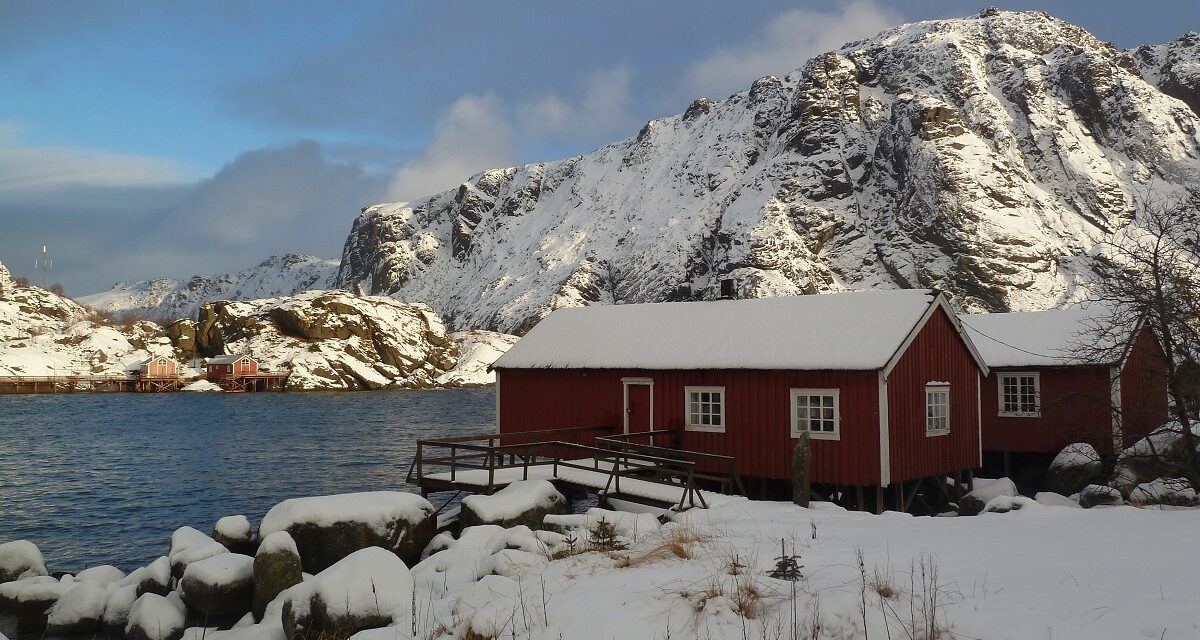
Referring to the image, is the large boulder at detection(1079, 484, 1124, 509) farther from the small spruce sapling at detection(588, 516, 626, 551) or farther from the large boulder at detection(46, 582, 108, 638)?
the large boulder at detection(46, 582, 108, 638)

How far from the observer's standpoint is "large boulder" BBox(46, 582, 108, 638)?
14.2m

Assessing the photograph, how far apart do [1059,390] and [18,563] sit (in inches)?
1190

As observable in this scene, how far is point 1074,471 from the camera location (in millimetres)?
24672

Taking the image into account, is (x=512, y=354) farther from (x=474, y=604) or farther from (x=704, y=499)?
(x=474, y=604)

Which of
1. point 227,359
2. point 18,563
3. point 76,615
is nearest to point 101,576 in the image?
point 76,615

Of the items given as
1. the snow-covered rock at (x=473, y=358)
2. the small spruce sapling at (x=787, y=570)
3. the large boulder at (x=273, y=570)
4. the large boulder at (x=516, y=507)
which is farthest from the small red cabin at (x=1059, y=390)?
the snow-covered rock at (x=473, y=358)

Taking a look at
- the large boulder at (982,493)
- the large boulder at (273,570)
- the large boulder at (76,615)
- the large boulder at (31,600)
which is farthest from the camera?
the large boulder at (982,493)

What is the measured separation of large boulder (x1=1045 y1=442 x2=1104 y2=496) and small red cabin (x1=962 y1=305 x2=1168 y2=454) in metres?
1.20

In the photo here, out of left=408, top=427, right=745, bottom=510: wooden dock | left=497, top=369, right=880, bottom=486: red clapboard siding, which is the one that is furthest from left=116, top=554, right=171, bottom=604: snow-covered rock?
left=497, top=369, right=880, bottom=486: red clapboard siding

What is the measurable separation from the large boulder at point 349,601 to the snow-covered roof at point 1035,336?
77.8 feet

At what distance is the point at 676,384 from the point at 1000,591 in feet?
51.2

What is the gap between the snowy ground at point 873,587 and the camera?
7379mm

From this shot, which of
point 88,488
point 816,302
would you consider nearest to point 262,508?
point 88,488

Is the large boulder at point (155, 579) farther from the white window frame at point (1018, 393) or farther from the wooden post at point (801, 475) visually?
the white window frame at point (1018, 393)
